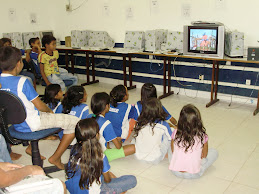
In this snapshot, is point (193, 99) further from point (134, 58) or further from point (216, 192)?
point (216, 192)

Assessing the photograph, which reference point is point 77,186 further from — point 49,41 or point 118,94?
point 49,41

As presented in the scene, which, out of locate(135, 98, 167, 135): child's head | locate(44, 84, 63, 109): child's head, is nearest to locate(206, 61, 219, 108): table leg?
locate(135, 98, 167, 135): child's head

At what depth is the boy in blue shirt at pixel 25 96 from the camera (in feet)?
6.75

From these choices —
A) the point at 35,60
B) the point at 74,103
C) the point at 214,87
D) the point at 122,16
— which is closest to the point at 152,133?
the point at 74,103

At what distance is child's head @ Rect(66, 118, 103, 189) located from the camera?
5.53ft

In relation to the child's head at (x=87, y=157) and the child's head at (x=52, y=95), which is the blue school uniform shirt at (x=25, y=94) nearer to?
the child's head at (x=87, y=157)

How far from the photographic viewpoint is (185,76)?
500cm

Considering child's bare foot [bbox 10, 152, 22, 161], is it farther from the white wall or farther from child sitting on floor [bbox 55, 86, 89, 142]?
the white wall

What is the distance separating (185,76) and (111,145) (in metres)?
2.39

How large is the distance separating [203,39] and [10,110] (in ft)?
10.1

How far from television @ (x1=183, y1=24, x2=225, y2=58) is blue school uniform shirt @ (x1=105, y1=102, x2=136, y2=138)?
6.13 ft

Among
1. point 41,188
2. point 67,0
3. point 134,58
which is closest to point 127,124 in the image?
point 41,188

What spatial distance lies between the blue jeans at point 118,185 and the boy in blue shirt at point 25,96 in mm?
576

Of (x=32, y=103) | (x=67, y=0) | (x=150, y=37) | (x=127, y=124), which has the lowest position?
(x=127, y=124)
